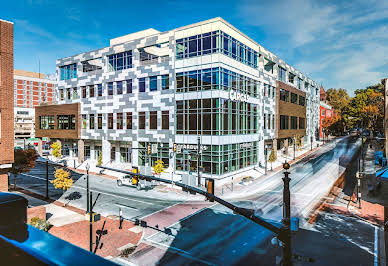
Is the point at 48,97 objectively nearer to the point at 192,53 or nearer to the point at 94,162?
the point at 94,162

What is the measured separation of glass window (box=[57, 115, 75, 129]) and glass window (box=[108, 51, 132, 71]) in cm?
1601

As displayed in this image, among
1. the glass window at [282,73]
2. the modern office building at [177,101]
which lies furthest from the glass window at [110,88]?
the glass window at [282,73]

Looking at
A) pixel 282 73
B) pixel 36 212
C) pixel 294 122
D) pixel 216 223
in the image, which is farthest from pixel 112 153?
pixel 294 122

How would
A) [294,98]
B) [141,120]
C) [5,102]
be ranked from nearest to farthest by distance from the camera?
[5,102] < [141,120] < [294,98]

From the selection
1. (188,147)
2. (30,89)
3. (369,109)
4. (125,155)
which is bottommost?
(125,155)

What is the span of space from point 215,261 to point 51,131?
2297 inches

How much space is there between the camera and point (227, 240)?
63.9 feet

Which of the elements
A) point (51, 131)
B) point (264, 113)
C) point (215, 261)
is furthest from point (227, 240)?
point (51, 131)

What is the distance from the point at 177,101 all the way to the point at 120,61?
1724cm

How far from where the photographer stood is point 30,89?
133125 mm

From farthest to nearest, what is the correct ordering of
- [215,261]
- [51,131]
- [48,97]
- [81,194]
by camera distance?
[48,97], [51,131], [81,194], [215,261]

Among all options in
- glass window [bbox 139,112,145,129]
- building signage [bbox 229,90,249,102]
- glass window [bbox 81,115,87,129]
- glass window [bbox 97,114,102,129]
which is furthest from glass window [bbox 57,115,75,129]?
building signage [bbox 229,90,249,102]

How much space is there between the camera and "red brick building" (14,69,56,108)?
129 meters

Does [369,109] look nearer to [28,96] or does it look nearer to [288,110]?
[288,110]
